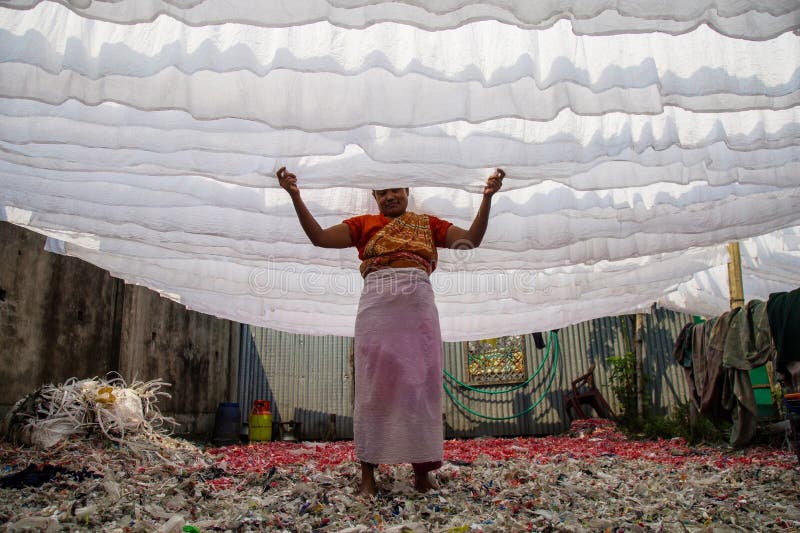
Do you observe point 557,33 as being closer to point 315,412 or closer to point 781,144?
point 781,144

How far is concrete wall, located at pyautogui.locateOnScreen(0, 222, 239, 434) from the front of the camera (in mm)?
4402

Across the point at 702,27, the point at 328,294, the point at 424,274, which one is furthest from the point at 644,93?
the point at 328,294

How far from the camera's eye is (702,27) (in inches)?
84.3

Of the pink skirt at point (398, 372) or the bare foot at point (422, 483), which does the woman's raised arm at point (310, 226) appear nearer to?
the pink skirt at point (398, 372)

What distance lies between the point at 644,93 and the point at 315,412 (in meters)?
7.71

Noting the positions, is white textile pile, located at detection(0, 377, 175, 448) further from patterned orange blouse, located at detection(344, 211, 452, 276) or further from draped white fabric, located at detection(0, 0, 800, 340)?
patterned orange blouse, located at detection(344, 211, 452, 276)

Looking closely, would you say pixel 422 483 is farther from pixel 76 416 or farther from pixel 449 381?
pixel 449 381

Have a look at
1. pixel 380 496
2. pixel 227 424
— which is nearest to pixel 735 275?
pixel 380 496

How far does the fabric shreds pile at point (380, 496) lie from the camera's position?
2.03 meters

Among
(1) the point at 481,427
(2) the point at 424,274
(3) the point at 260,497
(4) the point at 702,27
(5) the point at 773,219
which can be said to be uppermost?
(4) the point at 702,27

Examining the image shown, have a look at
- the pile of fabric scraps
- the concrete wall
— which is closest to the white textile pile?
the pile of fabric scraps

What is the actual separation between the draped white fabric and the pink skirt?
51cm

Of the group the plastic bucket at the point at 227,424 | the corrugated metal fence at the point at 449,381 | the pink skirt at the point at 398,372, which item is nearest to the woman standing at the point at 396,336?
the pink skirt at the point at 398,372

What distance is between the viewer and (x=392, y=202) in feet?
8.96
